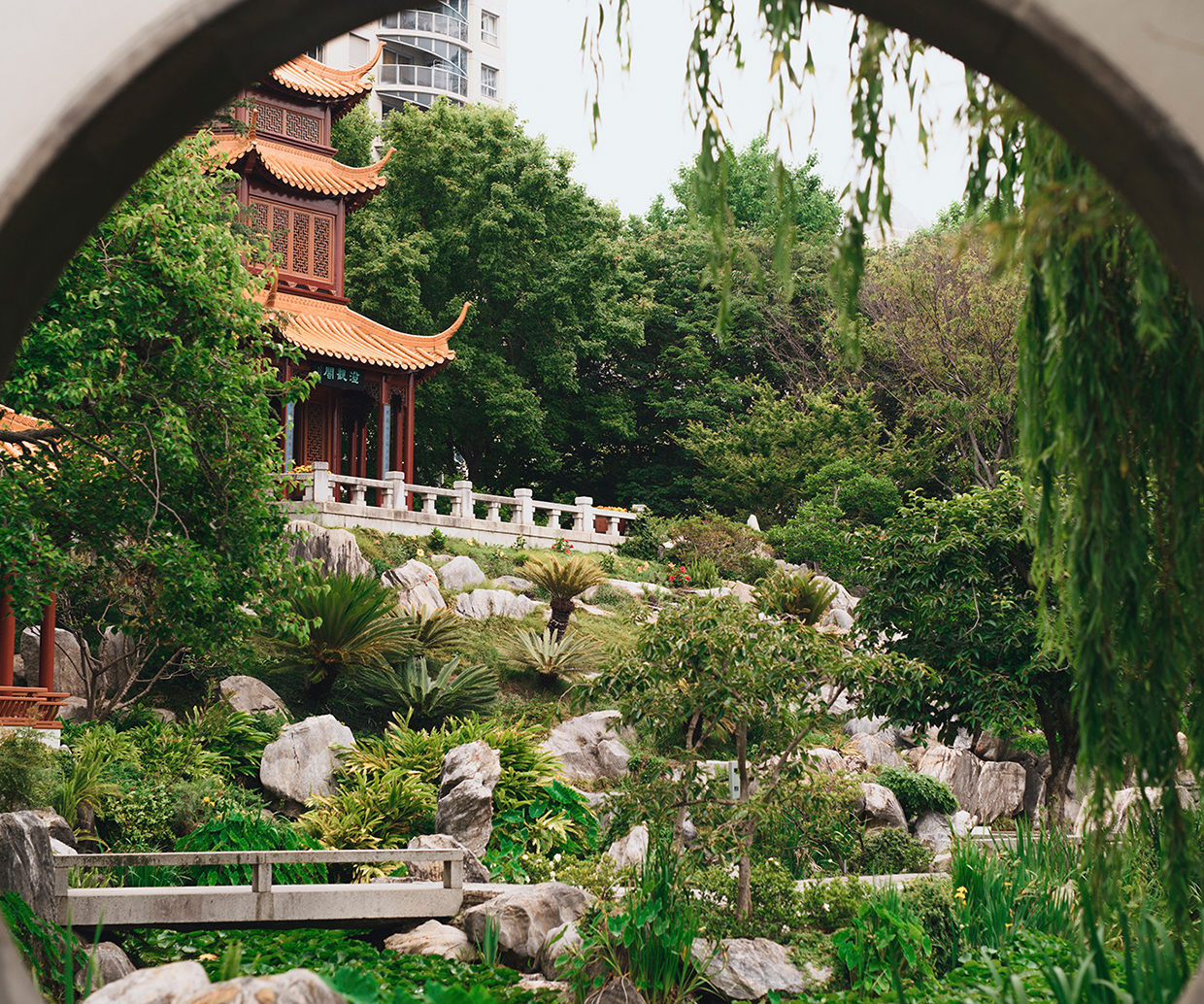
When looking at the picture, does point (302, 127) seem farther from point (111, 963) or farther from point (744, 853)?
point (744, 853)

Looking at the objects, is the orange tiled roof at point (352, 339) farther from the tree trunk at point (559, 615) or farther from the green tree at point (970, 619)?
the green tree at point (970, 619)

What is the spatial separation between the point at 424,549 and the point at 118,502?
10428mm

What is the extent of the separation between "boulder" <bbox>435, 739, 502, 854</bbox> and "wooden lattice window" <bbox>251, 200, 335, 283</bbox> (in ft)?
39.0

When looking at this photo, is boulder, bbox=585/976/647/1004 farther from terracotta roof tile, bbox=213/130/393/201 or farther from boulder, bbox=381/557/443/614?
terracotta roof tile, bbox=213/130/393/201

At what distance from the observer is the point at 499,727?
37.7 feet

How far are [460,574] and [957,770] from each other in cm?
761

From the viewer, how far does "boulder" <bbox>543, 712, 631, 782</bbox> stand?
12.4 meters

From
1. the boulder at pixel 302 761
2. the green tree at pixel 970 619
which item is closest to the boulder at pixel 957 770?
the green tree at pixel 970 619

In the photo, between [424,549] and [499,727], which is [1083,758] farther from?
[424,549]

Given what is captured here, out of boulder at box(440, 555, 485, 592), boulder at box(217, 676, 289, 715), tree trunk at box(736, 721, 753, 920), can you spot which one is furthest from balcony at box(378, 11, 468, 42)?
tree trunk at box(736, 721, 753, 920)

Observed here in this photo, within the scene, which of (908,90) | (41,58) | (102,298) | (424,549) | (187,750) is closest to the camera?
(41,58)

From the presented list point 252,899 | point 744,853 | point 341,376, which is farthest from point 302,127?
point 744,853

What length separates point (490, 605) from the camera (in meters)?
15.8

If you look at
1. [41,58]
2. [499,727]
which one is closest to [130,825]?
[499,727]
